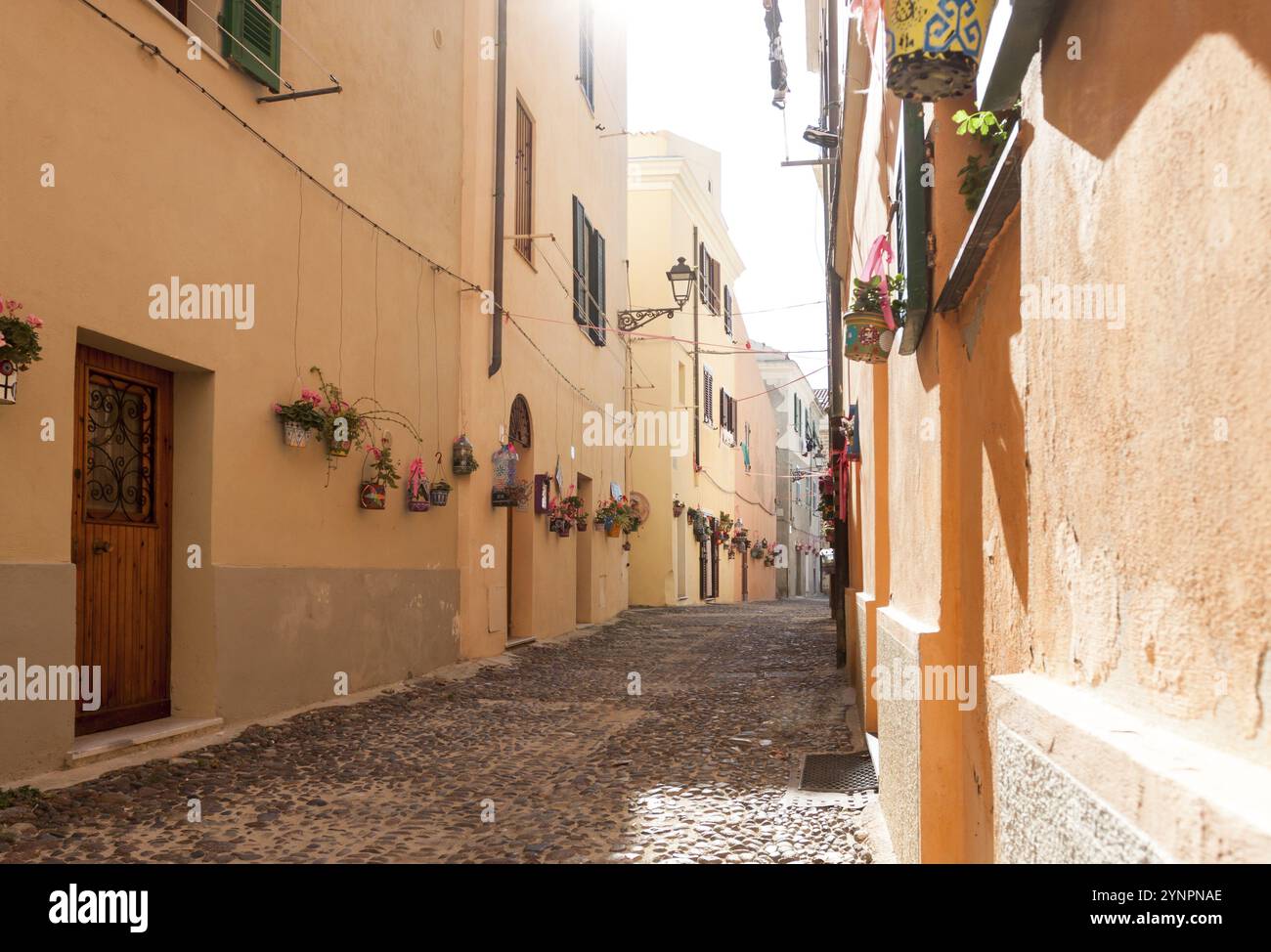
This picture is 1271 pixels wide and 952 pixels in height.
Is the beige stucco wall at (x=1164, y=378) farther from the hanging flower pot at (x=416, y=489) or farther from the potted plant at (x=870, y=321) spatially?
the hanging flower pot at (x=416, y=489)

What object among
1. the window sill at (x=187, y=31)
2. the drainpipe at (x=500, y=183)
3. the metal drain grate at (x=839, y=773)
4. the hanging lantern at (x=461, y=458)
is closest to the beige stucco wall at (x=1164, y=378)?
the metal drain grate at (x=839, y=773)

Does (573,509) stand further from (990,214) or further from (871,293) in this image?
(990,214)

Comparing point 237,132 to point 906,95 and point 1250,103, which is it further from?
point 1250,103

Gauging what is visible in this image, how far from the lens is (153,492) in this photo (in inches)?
254

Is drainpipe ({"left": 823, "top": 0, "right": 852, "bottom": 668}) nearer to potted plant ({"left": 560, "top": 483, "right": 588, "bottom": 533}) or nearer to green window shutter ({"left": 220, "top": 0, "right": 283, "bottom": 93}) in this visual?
potted plant ({"left": 560, "top": 483, "right": 588, "bottom": 533})

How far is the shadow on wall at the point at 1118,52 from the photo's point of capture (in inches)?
47.6

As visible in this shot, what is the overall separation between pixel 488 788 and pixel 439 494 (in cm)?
477

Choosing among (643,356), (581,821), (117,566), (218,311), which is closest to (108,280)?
(218,311)

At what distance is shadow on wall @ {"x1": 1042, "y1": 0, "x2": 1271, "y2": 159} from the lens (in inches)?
47.6

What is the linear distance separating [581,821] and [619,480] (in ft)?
51.7

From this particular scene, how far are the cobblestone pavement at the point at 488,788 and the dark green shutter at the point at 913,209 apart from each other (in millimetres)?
2228

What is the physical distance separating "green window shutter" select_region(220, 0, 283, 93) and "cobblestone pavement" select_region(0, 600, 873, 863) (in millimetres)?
4259

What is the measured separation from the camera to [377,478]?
339 inches

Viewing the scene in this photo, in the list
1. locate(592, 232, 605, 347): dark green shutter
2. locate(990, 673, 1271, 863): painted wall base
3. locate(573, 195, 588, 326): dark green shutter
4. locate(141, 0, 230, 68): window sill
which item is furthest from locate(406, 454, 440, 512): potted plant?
locate(592, 232, 605, 347): dark green shutter
